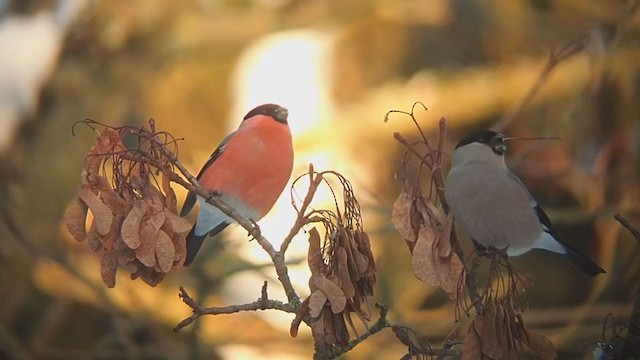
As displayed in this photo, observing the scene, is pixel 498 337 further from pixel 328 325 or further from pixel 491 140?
pixel 491 140

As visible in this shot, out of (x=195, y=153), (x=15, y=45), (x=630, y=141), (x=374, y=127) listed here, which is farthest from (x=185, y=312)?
(x=630, y=141)

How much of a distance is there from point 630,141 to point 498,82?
0.25 meters

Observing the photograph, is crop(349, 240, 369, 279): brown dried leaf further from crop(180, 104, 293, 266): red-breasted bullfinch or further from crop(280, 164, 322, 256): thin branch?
crop(180, 104, 293, 266): red-breasted bullfinch

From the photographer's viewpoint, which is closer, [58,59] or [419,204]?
[419,204]

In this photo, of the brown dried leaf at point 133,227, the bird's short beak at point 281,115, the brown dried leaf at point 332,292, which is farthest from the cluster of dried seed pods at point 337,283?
the bird's short beak at point 281,115

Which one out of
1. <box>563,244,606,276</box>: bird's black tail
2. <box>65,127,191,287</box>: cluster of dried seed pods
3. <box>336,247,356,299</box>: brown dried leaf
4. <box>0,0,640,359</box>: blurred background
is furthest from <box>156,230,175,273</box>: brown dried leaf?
<box>0,0,640,359</box>: blurred background

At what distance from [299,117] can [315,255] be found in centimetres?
82

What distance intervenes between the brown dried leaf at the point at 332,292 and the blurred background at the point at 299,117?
1.85 feet

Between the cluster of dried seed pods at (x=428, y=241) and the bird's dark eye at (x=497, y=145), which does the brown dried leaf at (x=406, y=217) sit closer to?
the cluster of dried seed pods at (x=428, y=241)

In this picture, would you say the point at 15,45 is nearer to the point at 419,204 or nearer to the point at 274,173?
the point at 274,173

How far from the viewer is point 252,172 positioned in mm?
720

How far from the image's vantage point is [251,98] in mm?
1297

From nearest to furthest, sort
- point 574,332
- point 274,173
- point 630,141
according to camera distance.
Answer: point 274,173 → point 574,332 → point 630,141

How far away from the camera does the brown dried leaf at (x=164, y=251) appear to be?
539 millimetres
